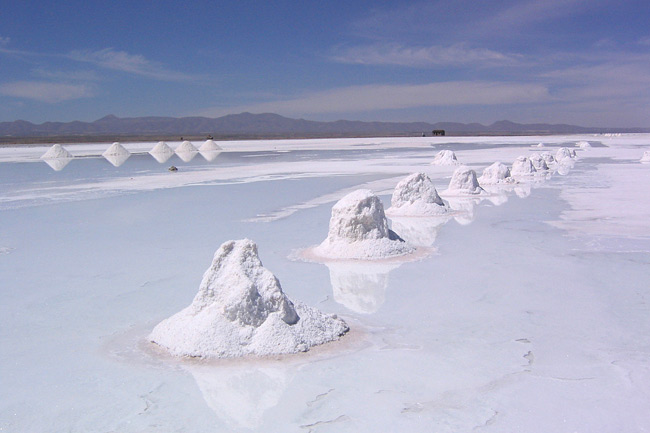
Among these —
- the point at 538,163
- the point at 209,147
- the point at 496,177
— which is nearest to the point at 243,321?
the point at 496,177

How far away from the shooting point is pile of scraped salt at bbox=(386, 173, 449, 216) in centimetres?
924

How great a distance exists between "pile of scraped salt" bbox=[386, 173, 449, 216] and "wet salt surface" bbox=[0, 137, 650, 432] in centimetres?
60

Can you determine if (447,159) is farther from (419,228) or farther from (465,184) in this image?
(419,228)

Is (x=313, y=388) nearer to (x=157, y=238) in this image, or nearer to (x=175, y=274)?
(x=175, y=274)

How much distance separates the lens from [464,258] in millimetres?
6359

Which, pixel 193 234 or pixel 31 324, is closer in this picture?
pixel 31 324

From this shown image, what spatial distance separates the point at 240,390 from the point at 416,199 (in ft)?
21.1

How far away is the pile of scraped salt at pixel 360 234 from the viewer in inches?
252

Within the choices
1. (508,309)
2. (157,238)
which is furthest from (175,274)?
(508,309)

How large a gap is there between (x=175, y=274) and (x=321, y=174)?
11.5 m

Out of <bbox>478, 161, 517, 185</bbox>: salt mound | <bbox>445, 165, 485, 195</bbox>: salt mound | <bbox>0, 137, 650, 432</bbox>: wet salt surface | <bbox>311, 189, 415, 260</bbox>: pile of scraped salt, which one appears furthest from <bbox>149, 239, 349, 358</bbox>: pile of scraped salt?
<bbox>478, 161, 517, 185</bbox>: salt mound

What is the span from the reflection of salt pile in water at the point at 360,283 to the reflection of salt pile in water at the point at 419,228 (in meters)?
1.27

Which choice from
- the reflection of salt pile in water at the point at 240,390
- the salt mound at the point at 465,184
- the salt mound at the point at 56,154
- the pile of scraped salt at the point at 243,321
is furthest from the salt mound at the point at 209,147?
the reflection of salt pile in water at the point at 240,390

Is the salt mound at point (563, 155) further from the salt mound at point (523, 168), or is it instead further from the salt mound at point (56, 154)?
the salt mound at point (56, 154)
